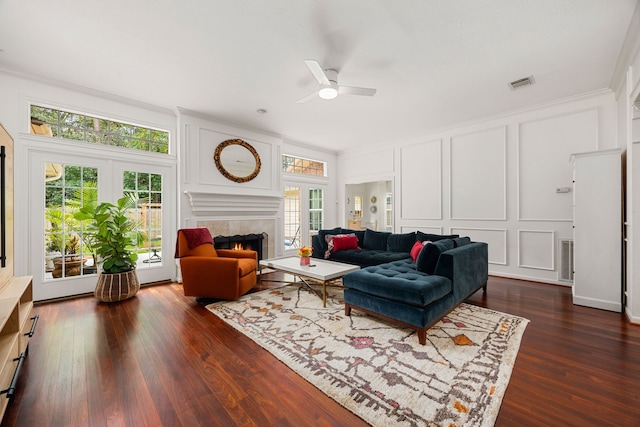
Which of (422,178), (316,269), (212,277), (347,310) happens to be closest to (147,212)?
(212,277)

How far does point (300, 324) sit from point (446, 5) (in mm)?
3063

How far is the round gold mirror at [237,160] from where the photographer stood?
479 cm

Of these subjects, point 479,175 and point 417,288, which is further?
point 479,175

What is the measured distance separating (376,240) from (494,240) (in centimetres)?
199

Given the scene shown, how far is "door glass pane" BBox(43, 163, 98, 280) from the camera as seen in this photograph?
3.42 m

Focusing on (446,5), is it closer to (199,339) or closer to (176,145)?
(199,339)

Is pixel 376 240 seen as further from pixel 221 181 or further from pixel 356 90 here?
pixel 221 181

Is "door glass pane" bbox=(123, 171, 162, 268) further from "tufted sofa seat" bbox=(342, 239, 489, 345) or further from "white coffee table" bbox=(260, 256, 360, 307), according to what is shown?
"tufted sofa seat" bbox=(342, 239, 489, 345)

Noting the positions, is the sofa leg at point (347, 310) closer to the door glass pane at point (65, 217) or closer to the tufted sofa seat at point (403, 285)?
the tufted sofa seat at point (403, 285)

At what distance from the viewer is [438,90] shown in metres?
3.62

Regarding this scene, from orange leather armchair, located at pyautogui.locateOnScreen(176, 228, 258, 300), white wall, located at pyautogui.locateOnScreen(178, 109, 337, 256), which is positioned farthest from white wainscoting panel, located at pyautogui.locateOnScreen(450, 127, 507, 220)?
orange leather armchair, located at pyautogui.locateOnScreen(176, 228, 258, 300)

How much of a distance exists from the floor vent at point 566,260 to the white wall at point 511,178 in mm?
87

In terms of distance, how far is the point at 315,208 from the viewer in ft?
22.4

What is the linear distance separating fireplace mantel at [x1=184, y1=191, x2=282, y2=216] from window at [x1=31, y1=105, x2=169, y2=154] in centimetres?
96
